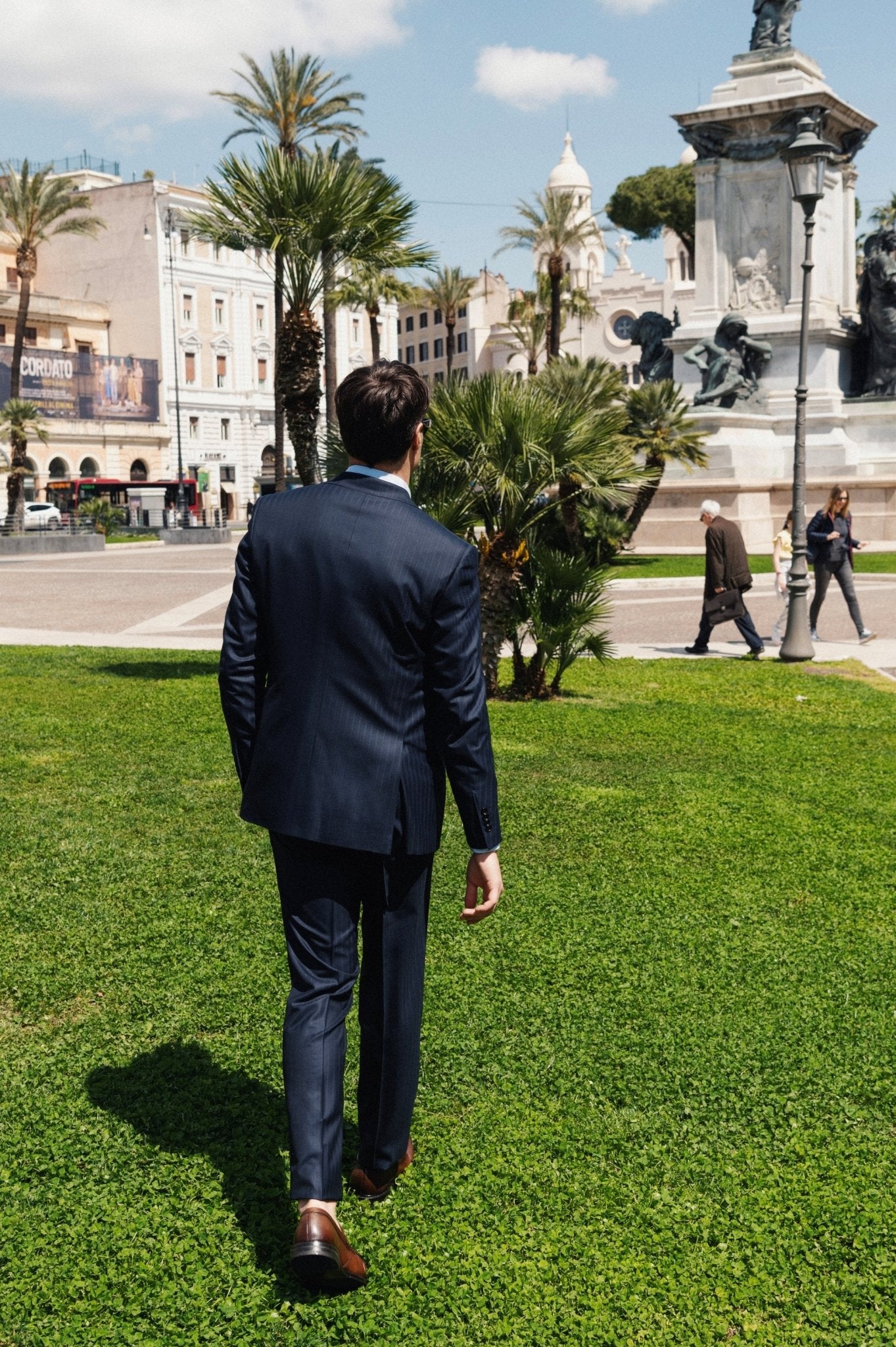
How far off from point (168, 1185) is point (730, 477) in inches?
1031

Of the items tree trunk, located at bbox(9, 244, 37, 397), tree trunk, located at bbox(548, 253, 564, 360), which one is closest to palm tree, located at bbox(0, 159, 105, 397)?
tree trunk, located at bbox(9, 244, 37, 397)

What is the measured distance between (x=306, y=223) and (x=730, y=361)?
778 inches

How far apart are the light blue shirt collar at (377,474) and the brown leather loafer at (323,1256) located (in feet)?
5.06

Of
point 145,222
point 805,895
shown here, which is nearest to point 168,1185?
point 805,895

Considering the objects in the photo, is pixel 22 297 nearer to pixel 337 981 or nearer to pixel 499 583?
pixel 499 583

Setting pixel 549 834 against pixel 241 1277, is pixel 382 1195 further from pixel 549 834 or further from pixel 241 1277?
pixel 549 834

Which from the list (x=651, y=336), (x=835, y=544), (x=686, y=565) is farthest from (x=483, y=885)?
(x=651, y=336)

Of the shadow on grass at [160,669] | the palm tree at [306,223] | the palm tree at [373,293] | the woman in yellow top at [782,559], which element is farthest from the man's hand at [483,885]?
the palm tree at [373,293]

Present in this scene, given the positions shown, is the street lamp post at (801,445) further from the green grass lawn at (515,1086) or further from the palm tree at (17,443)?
the palm tree at (17,443)

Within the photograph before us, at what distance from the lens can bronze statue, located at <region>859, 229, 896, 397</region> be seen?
101ft

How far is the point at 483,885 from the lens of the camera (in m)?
3.12

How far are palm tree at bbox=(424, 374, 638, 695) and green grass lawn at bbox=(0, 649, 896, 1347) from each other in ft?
10.9

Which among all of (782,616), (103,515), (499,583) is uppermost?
(499,583)

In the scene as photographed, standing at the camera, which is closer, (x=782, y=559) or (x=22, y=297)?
(x=782, y=559)
